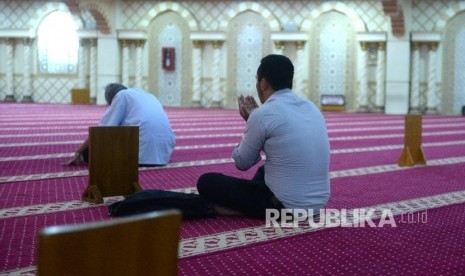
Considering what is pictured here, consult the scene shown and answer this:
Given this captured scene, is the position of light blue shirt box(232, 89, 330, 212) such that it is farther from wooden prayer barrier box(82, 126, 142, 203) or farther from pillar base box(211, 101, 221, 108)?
pillar base box(211, 101, 221, 108)

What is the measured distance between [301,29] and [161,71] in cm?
329

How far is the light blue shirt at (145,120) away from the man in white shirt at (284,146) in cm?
189

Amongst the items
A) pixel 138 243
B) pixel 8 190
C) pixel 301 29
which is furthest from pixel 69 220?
pixel 301 29

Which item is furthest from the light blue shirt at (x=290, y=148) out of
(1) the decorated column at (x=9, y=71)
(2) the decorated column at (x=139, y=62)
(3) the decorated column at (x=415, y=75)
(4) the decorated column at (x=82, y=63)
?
(1) the decorated column at (x=9, y=71)

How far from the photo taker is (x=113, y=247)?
107cm

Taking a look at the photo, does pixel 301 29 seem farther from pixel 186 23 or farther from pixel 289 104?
pixel 289 104

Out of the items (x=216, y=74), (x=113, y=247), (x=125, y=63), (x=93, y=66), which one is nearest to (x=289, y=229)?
(x=113, y=247)

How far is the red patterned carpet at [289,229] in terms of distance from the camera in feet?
7.68

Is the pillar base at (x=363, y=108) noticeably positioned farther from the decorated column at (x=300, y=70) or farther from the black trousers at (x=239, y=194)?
the black trousers at (x=239, y=194)

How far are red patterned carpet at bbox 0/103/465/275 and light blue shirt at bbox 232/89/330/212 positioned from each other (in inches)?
6.2

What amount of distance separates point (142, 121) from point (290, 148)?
6.81 feet

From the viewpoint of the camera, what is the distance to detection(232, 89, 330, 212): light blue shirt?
2.96m

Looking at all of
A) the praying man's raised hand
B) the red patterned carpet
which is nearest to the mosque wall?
the red patterned carpet

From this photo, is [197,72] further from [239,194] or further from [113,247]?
[113,247]
